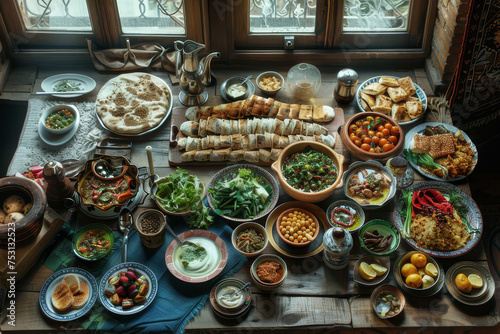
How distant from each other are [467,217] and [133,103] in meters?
2.58

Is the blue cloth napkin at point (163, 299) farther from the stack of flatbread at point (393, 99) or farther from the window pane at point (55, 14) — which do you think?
the window pane at point (55, 14)

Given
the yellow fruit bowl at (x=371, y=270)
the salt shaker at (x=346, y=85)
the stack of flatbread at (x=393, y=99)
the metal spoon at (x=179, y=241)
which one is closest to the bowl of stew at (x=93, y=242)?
the metal spoon at (x=179, y=241)

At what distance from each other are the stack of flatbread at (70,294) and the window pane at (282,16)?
2.47 m

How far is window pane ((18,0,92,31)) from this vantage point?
3.89m

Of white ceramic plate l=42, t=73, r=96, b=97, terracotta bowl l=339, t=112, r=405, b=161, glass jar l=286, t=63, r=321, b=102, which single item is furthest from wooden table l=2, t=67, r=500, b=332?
white ceramic plate l=42, t=73, r=96, b=97

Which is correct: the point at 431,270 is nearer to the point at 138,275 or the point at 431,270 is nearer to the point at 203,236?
the point at 203,236

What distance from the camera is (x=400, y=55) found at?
4051 mm

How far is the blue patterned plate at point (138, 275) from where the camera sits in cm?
273

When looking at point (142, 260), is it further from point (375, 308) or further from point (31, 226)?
point (375, 308)

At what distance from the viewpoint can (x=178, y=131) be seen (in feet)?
12.0

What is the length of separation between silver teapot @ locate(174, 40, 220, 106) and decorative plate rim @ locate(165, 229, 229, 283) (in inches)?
48.5

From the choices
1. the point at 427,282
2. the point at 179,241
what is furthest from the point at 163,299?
the point at 427,282

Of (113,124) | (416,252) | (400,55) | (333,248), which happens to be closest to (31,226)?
(113,124)

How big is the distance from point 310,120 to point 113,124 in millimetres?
1512
